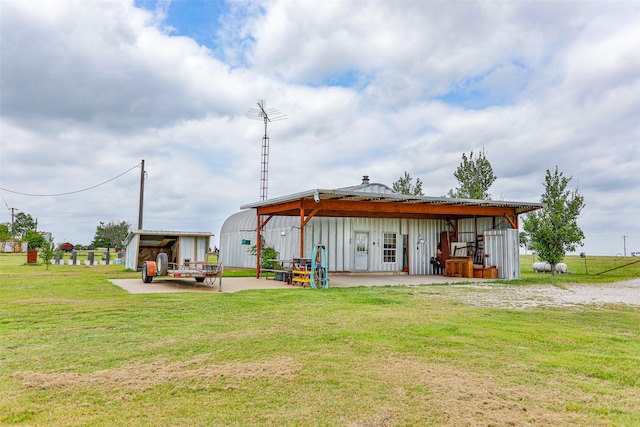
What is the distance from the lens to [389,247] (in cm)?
2106

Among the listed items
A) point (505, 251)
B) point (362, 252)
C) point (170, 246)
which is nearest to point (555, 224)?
point (505, 251)

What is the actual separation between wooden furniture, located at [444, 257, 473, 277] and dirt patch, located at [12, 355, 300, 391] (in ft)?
51.2

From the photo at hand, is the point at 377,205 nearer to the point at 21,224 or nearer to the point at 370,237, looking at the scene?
the point at 370,237

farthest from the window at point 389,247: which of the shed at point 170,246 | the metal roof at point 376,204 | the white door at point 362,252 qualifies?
the shed at point 170,246

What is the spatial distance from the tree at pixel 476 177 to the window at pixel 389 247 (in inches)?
356

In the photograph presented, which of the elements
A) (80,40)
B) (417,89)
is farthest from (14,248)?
(417,89)

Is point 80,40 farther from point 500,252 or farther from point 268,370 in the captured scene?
point 500,252

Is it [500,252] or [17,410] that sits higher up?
[500,252]

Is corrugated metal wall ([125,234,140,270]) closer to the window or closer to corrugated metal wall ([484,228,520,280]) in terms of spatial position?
the window

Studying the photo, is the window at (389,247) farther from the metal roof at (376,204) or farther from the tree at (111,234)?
the tree at (111,234)

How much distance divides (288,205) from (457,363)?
1161 cm

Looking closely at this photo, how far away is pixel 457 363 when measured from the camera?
475 cm

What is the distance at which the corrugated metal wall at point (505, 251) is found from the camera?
17750 millimetres

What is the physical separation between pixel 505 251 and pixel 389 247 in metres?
5.35
